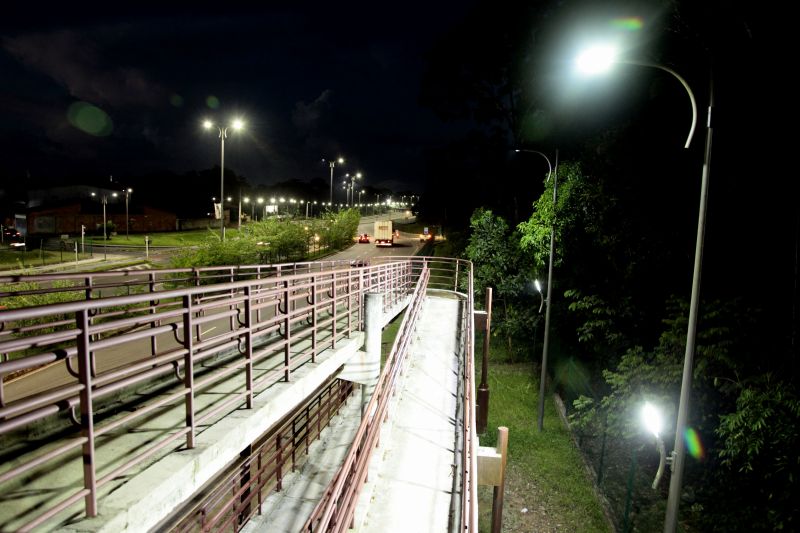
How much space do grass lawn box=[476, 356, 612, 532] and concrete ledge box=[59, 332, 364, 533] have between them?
376 inches

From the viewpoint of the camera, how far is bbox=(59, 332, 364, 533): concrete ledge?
2842 mm

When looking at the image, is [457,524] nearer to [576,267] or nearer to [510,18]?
[576,267]

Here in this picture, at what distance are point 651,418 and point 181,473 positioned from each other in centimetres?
1092

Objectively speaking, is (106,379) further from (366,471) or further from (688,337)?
(688,337)

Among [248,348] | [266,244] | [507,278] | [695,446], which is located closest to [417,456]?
[248,348]

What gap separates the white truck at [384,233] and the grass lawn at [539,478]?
3798cm

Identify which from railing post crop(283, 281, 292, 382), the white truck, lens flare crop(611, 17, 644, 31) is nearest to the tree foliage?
the white truck

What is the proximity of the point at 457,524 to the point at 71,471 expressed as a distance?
13.9ft

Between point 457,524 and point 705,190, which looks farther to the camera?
point 705,190

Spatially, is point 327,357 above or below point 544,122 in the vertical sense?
below

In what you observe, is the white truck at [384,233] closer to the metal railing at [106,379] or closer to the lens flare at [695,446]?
the lens flare at [695,446]

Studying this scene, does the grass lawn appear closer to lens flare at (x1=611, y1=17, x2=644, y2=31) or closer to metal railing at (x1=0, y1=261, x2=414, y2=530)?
metal railing at (x1=0, y1=261, x2=414, y2=530)

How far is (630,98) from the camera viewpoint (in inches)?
647

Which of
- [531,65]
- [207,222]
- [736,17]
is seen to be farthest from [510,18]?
[207,222]
